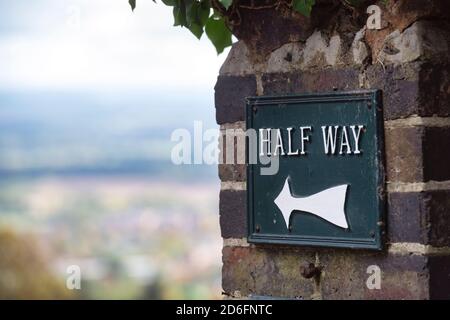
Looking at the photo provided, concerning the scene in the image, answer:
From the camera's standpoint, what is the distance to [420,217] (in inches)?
68.8

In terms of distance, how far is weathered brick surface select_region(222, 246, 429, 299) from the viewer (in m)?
1.76

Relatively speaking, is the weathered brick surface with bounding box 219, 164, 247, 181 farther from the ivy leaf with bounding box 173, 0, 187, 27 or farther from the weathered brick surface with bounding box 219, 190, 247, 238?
the ivy leaf with bounding box 173, 0, 187, 27

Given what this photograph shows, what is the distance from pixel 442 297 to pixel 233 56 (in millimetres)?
689

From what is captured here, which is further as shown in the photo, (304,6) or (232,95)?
(232,95)

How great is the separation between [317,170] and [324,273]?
21cm

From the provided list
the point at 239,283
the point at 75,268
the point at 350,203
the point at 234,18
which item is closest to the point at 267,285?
the point at 239,283

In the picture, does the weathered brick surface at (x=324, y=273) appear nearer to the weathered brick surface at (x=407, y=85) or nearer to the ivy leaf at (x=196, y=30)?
the weathered brick surface at (x=407, y=85)

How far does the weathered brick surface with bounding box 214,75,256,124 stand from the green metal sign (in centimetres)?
4

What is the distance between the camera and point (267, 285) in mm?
1989

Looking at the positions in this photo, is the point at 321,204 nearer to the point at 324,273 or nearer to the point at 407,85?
the point at 324,273

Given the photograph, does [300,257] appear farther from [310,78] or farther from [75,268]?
[75,268]

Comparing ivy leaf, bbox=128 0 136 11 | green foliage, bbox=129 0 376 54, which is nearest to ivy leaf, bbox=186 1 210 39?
green foliage, bbox=129 0 376 54

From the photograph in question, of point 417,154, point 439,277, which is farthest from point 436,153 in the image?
point 439,277

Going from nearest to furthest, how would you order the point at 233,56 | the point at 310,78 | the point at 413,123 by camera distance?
the point at 413,123
the point at 310,78
the point at 233,56
